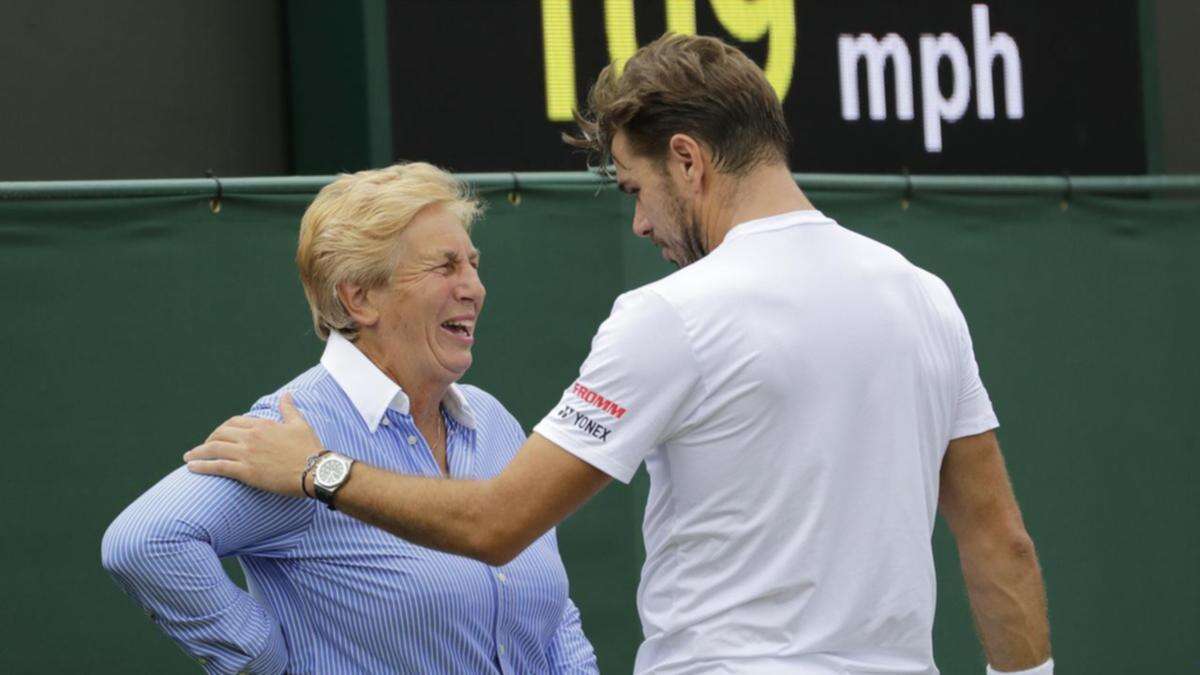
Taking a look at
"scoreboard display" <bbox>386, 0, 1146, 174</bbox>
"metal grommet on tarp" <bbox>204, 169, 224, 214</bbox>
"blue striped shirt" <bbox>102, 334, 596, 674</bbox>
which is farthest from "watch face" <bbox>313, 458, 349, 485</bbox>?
"scoreboard display" <bbox>386, 0, 1146, 174</bbox>

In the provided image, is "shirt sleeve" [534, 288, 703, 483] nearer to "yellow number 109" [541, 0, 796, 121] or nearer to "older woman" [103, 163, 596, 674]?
"older woman" [103, 163, 596, 674]

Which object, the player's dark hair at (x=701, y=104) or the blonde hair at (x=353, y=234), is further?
the blonde hair at (x=353, y=234)

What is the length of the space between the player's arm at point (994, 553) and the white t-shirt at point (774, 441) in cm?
17

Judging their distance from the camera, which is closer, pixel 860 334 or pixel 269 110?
pixel 860 334

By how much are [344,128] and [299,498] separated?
200 centimetres

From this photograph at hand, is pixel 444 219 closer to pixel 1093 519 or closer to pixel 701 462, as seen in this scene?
pixel 701 462

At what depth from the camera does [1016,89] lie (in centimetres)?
519

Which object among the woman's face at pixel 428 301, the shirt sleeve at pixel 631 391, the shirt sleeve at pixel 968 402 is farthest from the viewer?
the woman's face at pixel 428 301

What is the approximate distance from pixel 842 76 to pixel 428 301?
7.50 ft

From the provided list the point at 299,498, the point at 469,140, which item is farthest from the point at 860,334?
the point at 469,140

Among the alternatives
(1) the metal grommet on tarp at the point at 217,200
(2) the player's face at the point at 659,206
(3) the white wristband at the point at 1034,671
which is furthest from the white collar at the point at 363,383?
(1) the metal grommet on tarp at the point at 217,200

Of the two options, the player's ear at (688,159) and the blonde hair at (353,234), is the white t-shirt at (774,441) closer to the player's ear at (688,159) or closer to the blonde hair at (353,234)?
the player's ear at (688,159)

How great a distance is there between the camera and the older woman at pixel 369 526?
8.67 feet

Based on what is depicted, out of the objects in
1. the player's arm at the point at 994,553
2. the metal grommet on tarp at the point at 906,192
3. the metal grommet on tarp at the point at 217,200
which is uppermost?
the metal grommet on tarp at the point at 217,200
